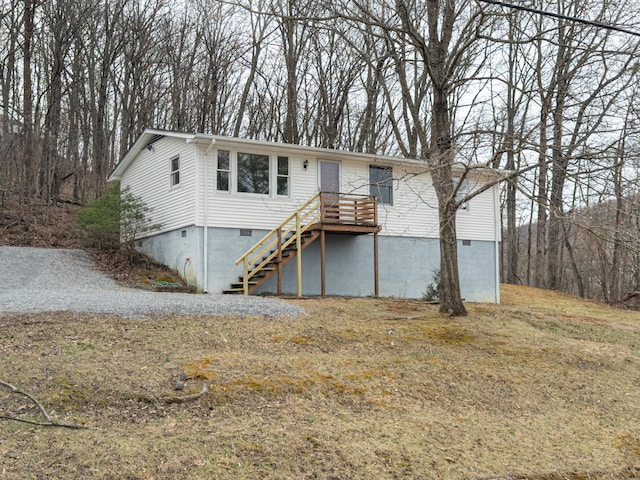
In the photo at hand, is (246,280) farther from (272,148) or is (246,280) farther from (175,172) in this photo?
(175,172)

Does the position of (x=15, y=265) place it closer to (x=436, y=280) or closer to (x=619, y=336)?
(x=436, y=280)

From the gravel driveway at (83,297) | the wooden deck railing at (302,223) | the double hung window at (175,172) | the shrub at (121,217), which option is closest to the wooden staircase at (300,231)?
the wooden deck railing at (302,223)

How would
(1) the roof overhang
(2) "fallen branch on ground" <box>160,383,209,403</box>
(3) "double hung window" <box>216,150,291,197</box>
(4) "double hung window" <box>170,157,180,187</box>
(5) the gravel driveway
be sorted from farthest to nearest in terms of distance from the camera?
(4) "double hung window" <box>170,157,180,187</box> < (3) "double hung window" <box>216,150,291,197</box> < (1) the roof overhang < (5) the gravel driveway < (2) "fallen branch on ground" <box>160,383,209,403</box>

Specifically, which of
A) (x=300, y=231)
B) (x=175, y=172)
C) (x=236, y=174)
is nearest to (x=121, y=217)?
(x=175, y=172)

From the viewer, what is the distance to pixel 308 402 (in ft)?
22.2

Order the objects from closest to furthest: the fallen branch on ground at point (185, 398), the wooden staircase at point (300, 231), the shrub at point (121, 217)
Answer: the fallen branch on ground at point (185, 398) → the wooden staircase at point (300, 231) → the shrub at point (121, 217)

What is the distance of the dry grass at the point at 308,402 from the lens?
507 centimetres

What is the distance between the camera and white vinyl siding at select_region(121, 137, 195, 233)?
16719mm

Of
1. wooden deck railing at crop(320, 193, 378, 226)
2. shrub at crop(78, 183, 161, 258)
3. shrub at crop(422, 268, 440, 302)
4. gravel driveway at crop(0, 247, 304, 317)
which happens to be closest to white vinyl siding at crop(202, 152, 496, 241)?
wooden deck railing at crop(320, 193, 378, 226)

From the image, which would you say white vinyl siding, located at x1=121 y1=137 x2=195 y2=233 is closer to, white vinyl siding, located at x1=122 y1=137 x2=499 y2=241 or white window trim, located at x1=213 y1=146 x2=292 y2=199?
white vinyl siding, located at x1=122 y1=137 x2=499 y2=241

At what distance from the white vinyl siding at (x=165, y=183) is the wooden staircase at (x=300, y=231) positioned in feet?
6.89

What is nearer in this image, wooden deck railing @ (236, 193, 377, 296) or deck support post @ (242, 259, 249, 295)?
deck support post @ (242, 259, 249, 295)

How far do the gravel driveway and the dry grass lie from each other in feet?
2.38

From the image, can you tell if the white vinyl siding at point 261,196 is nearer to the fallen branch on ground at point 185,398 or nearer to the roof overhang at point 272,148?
the roof overhang at point 272,148
